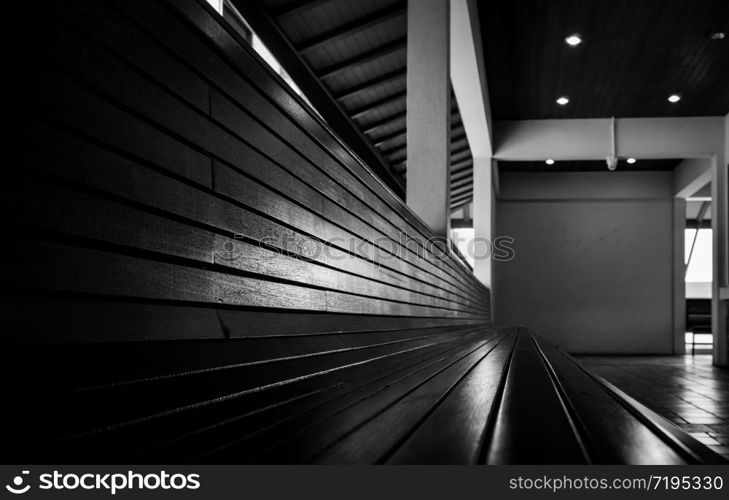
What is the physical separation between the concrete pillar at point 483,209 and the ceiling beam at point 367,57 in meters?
4.37

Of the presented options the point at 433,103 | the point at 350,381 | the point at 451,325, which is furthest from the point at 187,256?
the point at 451,325

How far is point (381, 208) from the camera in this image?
367 cm

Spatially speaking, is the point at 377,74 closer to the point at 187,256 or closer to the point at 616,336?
the point at 187,256

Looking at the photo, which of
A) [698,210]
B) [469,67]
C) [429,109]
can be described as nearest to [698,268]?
[698,210]

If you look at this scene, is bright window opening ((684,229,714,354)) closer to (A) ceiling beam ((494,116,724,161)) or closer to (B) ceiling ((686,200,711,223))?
(B) ceiling ((686,200,711,223))

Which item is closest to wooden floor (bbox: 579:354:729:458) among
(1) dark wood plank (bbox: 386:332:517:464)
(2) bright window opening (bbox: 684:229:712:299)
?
(1) dark wood plank (bbox: 386:332:517:464)

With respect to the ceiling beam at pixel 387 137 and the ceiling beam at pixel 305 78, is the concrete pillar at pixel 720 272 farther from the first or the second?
the ceiling beam at pixel 305 78

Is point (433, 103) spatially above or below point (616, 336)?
above

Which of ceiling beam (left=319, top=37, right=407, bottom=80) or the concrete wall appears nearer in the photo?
ceiling beam (left=319, top=37, right=407, bottom=80)

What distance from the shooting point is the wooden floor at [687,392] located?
183 inches

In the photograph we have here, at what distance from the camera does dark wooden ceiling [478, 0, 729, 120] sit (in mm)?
8297

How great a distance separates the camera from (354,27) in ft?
25.3

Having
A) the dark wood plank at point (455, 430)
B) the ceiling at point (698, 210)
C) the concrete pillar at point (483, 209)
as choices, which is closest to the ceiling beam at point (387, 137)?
the concrete pillar at point (483, 209)
